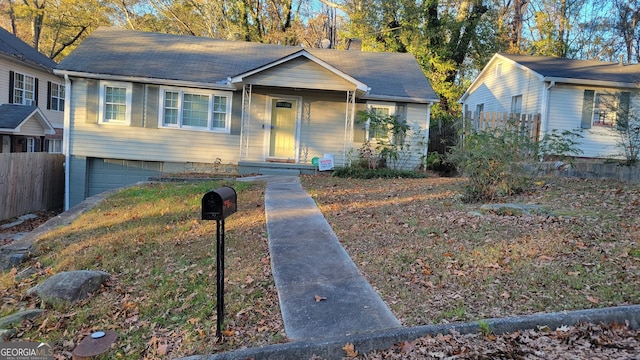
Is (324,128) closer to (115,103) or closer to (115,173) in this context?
(115,103)

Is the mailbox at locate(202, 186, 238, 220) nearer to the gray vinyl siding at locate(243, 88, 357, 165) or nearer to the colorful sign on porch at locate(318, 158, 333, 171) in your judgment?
the colorful sign on porch at locate(318, 158, 333, 171)

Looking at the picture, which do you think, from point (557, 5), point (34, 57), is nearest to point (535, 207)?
point (34, 57)

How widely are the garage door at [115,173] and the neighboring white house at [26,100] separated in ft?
23.2

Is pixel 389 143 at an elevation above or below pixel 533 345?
above

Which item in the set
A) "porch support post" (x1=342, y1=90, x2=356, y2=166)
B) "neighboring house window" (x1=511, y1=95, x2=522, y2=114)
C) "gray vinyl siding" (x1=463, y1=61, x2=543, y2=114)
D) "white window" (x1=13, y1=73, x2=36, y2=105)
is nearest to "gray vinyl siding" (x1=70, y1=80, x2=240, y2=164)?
"porch support post" (x1=342, y1=90, x2=356, y2=166)

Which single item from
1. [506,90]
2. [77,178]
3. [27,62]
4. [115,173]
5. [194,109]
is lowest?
[77,178]

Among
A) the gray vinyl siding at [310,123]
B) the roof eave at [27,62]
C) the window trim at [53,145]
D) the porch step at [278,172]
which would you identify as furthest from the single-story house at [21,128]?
the porch step at [278,172]

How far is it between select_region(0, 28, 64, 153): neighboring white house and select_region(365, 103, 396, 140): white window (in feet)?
49.2

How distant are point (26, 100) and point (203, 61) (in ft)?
41.6

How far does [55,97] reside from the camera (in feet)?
83.2

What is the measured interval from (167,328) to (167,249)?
2284 millimetres

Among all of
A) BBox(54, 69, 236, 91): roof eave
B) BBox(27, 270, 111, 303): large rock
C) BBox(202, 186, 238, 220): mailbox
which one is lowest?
BBox(27, 270, 111, 303): large rock

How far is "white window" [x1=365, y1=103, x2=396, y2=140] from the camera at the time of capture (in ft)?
48.3

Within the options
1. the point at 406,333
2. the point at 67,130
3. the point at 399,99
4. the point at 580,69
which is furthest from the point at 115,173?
the point at 580,69
